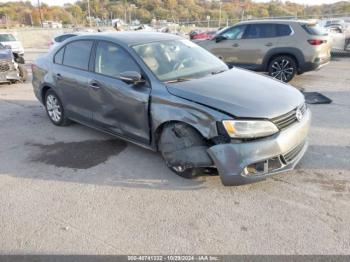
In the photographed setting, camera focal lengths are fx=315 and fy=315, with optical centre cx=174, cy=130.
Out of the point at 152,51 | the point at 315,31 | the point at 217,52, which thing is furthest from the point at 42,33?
the point at 152,51

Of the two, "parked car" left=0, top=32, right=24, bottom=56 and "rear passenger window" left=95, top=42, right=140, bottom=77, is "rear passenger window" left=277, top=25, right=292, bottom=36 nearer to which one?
"rear passenger window" left=95, top=42, right=140, bottom=77

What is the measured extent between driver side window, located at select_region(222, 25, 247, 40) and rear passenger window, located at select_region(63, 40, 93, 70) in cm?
565


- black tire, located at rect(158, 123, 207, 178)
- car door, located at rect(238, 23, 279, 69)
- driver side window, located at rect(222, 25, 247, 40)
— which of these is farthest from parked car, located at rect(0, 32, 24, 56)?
black tire, located at rect(158, 123, 207, 178)

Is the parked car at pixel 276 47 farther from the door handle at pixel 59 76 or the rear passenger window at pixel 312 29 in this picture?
the door handle at pixel 59 76

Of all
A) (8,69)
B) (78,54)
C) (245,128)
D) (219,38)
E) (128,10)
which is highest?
(128,10)

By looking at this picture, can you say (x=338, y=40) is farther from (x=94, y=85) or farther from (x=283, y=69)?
(x=94, y=85)

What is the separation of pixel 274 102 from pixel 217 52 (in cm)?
664

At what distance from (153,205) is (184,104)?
1089 millimetres

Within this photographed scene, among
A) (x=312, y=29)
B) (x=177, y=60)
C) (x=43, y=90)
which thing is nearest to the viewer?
(x=177, y=60)

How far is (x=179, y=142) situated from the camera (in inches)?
136

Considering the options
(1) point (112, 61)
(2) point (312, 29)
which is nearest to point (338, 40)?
(2) point (312, 29)

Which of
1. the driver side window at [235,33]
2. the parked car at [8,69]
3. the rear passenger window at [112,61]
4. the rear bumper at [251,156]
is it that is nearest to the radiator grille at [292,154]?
the rear bumper at [251,156]

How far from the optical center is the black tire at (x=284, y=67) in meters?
8.51

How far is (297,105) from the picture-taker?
344cm
